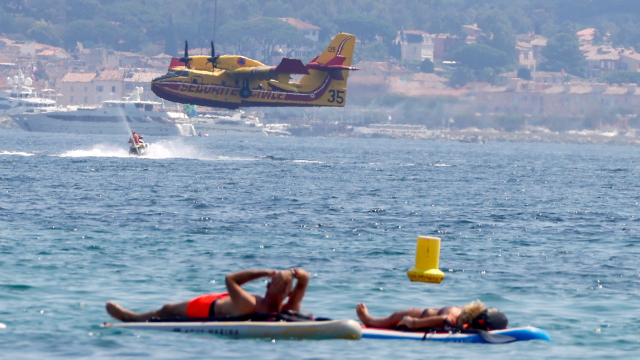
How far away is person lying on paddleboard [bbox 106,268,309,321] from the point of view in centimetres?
1511

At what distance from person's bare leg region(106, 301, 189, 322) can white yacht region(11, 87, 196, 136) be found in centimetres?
15543

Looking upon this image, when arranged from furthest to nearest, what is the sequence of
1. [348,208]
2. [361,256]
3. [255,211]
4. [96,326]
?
[348,208] < [255,211] < [361,256] < [96,326]

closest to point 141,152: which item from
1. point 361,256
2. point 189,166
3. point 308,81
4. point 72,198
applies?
point 189,166

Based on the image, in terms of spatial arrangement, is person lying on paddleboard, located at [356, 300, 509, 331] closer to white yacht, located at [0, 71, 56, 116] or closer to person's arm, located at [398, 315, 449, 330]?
person's arm, located at [398, 315, 449, 330]

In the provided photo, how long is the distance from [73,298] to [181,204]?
22.2 m

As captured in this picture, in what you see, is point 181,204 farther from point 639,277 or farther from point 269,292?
point 269,292

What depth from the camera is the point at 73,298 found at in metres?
19.0

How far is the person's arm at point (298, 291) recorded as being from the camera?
15172mm

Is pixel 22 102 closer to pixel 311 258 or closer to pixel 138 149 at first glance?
pixel 138 149

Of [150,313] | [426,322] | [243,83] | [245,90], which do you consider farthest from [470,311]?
[243,83]

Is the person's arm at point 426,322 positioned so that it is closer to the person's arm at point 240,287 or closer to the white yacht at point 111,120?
the person's arm at point 240,287

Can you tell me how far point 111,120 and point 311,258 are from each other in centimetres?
15061

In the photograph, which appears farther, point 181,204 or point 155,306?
point 181,204

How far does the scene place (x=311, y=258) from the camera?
83.9 ft
